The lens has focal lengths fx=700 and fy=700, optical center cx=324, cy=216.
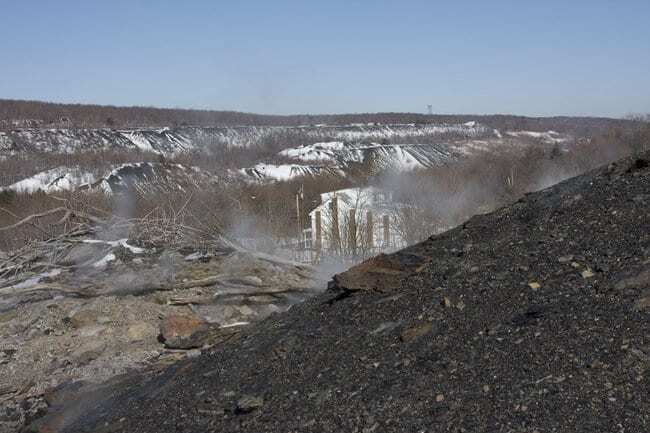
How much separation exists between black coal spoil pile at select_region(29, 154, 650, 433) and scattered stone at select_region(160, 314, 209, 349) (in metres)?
0.94

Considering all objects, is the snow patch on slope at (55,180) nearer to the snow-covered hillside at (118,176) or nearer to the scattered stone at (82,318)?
the snow-covered hillside at (118,176)

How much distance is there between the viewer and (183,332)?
237 inches

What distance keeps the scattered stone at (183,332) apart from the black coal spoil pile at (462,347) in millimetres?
939

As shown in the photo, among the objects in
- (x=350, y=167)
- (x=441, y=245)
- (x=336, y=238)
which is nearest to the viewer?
(x=441, y=245)

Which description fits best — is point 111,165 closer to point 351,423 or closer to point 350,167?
point 350,167

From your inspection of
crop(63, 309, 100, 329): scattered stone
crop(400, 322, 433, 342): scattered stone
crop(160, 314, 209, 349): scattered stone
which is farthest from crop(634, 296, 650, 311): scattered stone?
crop(63, 309, 100, 329): scattered stone

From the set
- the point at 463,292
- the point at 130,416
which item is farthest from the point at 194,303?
the point at 463,292

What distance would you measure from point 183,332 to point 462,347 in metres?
3.40

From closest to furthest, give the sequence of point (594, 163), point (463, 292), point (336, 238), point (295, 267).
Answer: point (463, 292) < point (295, 267) < point (336, 238) < point (594, 163)

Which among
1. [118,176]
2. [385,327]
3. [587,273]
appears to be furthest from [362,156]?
[587,273]

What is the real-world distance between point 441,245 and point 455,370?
5.67 feet

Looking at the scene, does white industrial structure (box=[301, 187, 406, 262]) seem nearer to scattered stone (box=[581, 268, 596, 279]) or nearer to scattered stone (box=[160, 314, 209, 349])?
scattered stone (box=[160, 314, 209, 349])

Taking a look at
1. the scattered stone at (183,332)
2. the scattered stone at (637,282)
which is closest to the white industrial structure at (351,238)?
the scattered stone at (183,332)

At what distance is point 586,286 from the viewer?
3.37m
